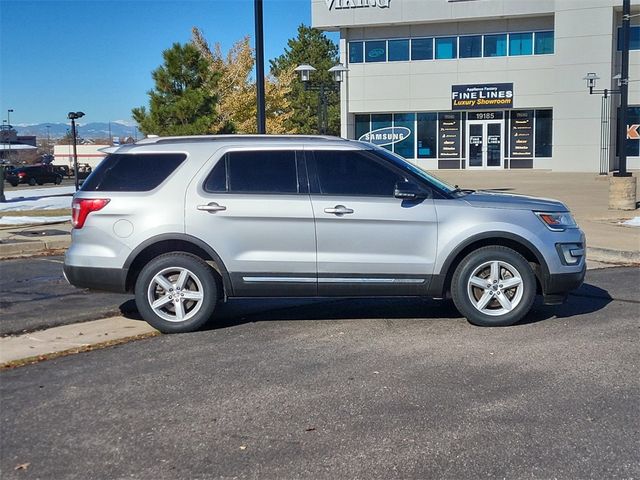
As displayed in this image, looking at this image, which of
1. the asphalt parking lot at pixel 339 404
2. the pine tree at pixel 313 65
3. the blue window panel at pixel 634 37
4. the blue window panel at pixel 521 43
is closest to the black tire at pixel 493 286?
the asphalt parking lot at pixel 339 404

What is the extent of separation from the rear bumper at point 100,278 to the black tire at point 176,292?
0.54 feet

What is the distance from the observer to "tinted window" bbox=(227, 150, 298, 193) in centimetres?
703

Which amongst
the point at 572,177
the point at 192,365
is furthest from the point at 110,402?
the point at 572,177

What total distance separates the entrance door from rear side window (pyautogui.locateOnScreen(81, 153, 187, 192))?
35.6 metres

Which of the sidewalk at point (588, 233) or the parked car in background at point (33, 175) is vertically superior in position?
the parked car in background at point (33, 175)

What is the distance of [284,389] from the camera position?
5285 mm

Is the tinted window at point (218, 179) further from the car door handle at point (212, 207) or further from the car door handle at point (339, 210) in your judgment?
the car door handle at point (339, 210)

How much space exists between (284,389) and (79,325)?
307cm

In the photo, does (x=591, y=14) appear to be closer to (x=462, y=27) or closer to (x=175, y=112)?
(x=462, y=27)

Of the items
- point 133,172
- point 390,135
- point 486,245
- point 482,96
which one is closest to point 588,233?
point 486,245

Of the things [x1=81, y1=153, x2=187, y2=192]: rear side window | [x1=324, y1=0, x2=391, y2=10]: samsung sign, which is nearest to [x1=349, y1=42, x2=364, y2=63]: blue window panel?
[x1=324, y1=0, x2=391, y2=10]: samsung sign

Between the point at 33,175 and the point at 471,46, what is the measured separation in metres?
26.7

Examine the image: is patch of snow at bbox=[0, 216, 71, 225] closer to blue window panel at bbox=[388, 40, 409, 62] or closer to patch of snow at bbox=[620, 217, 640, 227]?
patch of snow at bbox=[620, 217, 640, 227]

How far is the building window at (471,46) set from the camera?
3975cm
